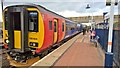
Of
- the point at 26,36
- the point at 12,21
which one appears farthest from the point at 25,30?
the point at 12,21

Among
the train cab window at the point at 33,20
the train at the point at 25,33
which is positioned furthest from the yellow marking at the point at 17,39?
the train cab window at the point at 33,20

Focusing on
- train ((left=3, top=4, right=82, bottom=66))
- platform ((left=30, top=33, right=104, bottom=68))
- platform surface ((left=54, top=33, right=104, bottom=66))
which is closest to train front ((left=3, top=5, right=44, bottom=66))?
train ((left=3, top=4, right=82, bottom=66))

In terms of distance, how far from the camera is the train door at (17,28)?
8.95 metres

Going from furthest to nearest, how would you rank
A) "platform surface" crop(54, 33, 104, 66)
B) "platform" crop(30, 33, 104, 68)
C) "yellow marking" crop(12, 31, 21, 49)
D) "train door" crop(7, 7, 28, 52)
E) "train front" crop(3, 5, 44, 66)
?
"yellow marking" crop(12, 31, 21, 49) < "train front" crop(3, 5, 44, 66) < "train door" crop(7, 7, 28, 52) < "platform surface" crop(54, 33, 104, 66) < "platform" crop(30, 33, 104, 68)

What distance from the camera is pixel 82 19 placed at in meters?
64.1

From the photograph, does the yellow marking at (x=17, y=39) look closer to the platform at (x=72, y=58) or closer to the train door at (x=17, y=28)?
the train door at (x=17, y=28)

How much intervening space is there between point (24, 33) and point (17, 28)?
0.70 m

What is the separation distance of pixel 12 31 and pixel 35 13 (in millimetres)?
1474

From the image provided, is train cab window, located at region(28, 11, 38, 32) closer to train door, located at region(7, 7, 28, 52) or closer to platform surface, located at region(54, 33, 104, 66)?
train door, located at region(7, 7, 28, 52)

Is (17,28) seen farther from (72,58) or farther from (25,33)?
(72,58)

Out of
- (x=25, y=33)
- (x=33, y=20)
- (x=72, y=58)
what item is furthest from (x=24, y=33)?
(x=72, y=58)

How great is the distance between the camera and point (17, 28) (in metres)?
9.48

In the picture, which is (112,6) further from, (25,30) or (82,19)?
Answer: (82,19)

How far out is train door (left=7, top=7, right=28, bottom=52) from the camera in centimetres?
895
